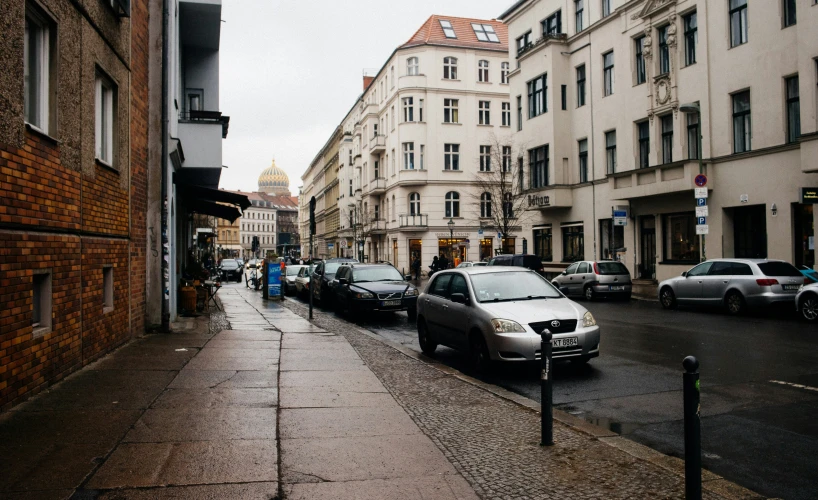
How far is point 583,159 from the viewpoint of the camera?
34.8 metres

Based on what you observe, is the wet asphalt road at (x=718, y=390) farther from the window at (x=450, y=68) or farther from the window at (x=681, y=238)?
the window at (x=450, y=68)

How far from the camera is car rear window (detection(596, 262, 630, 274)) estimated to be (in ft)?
80.7

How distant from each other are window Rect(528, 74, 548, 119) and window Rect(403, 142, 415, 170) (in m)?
21.2

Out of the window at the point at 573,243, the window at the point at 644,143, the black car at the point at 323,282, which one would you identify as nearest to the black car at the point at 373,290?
the black car at the point at 323,282

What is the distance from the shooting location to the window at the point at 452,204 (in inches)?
2309

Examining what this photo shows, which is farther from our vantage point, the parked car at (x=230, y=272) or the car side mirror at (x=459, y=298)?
the parked car at (x=230, y=272)

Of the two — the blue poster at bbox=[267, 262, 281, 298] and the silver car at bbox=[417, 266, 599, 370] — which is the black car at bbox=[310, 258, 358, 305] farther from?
the silver car at bbox=[417, 266, 599, 370]

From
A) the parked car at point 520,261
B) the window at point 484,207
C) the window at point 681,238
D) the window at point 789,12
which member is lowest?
the parked car at point 520,261

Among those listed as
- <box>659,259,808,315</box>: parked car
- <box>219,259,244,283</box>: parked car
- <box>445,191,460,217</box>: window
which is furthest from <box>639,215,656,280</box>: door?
<box>219,259,244,283</box>: parked car

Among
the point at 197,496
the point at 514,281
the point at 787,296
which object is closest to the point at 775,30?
the point at 787,296

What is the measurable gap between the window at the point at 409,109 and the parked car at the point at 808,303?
45.4 metres

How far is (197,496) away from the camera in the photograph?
14.5 ft

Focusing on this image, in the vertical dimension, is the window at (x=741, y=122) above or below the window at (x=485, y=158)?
below

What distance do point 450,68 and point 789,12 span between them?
38.8m
